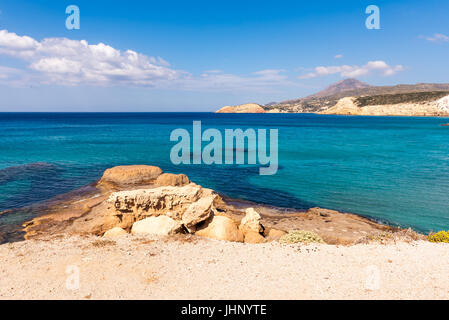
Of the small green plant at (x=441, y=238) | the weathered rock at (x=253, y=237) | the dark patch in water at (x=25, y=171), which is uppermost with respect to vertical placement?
the dark patch in water at (x=25, y=171)

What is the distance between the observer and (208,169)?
31078mm

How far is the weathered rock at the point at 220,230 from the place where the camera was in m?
12.6

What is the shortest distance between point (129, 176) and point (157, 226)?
13.6 m

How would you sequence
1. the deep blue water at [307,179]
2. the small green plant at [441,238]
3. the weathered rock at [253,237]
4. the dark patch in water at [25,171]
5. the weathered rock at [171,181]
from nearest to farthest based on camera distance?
1. the small green plant at [441,238]
2. the weathered rock at [253,237]
3. the deep blue water at [307,179]
4. the weathered rock at [171,181]
5. the dark patch in water at [25,171]

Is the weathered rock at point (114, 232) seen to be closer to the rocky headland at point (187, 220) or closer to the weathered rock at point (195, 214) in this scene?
the rocky headland at point (187, 220)

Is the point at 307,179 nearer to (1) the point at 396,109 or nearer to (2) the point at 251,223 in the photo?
(2) the point at 251,223

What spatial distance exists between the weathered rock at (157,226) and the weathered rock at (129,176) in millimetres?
11743

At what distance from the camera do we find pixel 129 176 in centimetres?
2500

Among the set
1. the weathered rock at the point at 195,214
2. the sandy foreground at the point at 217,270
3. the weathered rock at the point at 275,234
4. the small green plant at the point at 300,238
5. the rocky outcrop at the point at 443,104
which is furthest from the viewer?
the rocky outcrop at the point at 443,104

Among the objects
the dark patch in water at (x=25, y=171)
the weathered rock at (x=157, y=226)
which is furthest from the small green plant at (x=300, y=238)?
the dark patch in water at (x=25, y=171)

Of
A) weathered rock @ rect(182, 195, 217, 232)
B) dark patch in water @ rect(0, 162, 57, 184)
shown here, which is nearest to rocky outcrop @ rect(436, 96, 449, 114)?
weathered rock @ rect(182, 195, 217, 232)

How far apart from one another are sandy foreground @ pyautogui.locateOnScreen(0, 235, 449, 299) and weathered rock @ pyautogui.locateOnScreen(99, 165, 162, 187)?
13049 mm
